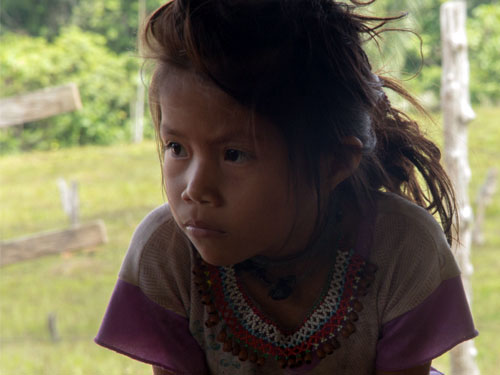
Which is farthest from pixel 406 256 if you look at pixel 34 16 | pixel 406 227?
pixel 34 16

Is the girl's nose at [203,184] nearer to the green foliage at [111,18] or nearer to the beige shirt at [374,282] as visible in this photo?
the beige shirt at [374,282]

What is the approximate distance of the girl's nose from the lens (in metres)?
0.56

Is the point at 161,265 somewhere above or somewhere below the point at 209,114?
below

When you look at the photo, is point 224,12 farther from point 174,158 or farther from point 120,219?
point 120,219

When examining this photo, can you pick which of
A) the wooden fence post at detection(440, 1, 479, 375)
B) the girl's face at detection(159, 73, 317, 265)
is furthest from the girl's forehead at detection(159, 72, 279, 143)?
the wooden fence post at detection(440, 1, 479, 375)

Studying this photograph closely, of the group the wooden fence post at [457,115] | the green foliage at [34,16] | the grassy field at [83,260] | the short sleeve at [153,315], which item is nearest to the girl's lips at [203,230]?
the short sleeve at [153,315]

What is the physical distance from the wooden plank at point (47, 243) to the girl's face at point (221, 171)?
4.16 ft

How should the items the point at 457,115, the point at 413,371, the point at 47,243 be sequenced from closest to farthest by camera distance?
the point at 413,371
the point at 457,115
the point at 47,243

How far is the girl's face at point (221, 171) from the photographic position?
1.82ft

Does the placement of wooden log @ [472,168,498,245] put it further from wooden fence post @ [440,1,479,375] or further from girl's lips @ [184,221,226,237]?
girl's lips @ [184,221,226,237]

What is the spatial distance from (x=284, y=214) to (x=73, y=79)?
179 centimetres

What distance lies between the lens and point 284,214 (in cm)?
60

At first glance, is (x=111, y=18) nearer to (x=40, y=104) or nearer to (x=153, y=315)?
(x=40, y=104)

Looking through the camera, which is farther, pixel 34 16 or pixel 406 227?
pixel 34 16
